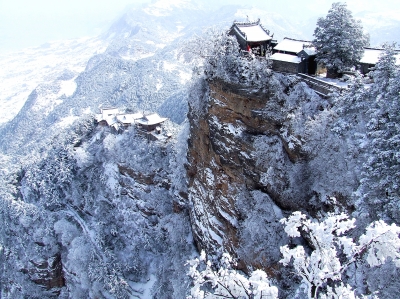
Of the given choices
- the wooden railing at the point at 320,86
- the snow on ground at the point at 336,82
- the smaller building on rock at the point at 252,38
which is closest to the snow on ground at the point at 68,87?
the smaller building on rock at the point at 252,38

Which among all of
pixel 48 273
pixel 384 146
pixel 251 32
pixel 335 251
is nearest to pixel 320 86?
pixel 384 146

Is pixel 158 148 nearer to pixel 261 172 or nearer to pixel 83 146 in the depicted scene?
pixel 83 146

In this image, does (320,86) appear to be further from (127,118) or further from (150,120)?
(127,118)

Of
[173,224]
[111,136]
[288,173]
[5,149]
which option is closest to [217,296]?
[288,173]

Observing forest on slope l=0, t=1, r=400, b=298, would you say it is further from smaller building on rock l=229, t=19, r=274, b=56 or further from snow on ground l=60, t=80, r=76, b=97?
snow on ground l=60, t=80, r=76, b=97

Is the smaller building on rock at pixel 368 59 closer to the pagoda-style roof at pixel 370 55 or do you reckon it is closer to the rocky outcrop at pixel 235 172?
the pagoda-style roof at pixel 370 55

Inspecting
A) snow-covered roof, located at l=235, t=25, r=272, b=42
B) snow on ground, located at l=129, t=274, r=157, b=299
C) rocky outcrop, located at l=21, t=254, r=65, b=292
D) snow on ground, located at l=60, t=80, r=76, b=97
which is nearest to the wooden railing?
snow-covered roof, located at l=235, t=25, r=272, b=42
